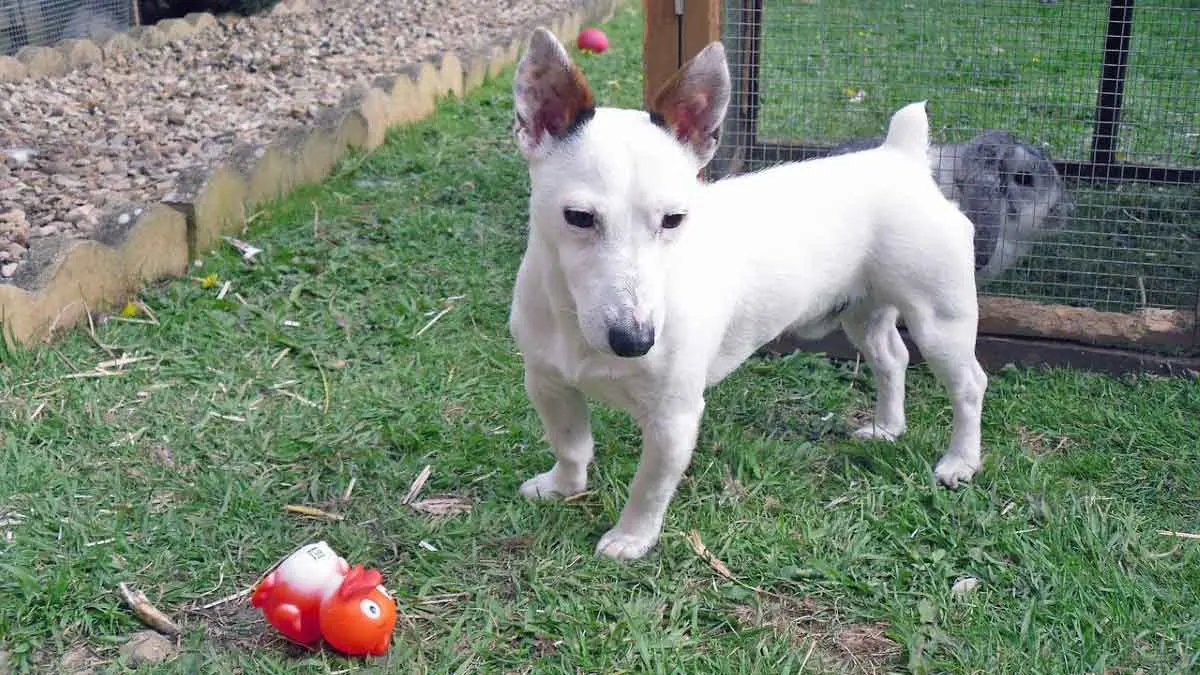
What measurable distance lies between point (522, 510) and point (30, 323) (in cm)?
220

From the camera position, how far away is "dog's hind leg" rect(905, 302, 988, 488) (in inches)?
140

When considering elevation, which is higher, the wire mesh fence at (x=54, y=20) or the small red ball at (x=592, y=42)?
the wire mesh fence at (x=54, y=20)

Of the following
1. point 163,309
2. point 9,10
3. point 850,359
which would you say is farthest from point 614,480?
point 9,10

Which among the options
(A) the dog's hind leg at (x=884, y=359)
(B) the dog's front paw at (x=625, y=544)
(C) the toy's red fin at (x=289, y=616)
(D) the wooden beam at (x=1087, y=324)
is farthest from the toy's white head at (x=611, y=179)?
(D) the wooden beam at (x=1087, y=324)

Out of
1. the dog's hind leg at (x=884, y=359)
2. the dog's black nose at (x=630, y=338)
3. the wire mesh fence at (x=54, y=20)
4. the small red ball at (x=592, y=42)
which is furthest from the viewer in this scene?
the small red ball at (x=592, y=42)

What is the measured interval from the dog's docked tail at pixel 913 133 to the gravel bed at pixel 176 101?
3398 millimetres

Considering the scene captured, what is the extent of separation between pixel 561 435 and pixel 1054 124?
3.92m

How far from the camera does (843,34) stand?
18.2 ft

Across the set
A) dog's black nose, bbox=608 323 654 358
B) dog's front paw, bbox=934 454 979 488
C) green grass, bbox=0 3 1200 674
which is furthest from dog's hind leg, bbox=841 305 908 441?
dog's black nose, bbox=608 323 654 358

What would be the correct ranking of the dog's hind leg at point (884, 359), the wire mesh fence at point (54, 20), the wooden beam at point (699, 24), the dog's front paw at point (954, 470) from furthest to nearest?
the wire mesh fence at point (54, 20)
the wooden beam at point (699, 24)
the dog's hind leg at point (884, 359)
the dog's front paw at point (954, 470)

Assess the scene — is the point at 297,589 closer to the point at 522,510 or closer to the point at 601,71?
the point at 522,510

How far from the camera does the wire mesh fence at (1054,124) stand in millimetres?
4797

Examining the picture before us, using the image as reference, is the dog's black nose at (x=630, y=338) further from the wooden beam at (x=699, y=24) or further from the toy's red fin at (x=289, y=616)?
the wooden beam at (x=699, y=24)

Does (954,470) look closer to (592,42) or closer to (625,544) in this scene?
(625,544)
